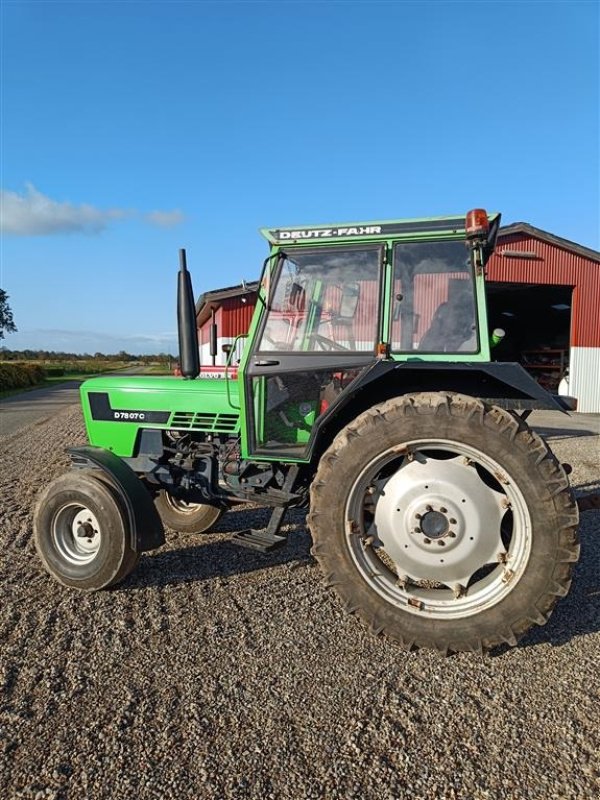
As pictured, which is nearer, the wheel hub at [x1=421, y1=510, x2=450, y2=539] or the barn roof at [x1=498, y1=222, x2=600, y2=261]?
the wheel hub at [x1=421, y1=510, x2=450, y2=539]

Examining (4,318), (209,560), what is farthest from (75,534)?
(4,318)

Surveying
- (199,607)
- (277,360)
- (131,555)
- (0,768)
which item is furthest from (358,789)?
(277,360)

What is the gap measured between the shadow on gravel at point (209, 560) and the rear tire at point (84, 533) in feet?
0.85

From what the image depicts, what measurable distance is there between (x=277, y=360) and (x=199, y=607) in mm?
1626

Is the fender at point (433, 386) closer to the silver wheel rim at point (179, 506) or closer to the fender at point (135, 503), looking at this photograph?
the fender at point (135, 503)

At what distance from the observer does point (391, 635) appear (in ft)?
9.52

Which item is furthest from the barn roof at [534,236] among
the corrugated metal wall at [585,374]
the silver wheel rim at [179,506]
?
the silver wheel rim at [179,506]

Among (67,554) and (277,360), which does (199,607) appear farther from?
(277,360)

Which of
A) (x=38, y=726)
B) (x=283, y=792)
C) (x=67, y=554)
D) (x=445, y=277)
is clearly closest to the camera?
(x=283, y=792)

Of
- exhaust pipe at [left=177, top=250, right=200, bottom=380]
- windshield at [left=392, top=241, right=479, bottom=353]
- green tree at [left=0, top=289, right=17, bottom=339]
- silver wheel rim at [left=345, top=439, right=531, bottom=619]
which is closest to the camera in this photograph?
silver wheel rim at [left=345, top=439, right=531, bottom=619]

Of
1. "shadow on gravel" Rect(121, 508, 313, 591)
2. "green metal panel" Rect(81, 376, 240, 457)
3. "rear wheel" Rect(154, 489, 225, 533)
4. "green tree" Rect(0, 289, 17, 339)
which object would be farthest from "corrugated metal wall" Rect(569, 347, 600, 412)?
"green tree" Rect(0, 289, 17, 339)

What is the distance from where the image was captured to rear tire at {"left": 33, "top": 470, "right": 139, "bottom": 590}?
11.5ft

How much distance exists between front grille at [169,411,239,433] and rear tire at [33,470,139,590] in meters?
0.75

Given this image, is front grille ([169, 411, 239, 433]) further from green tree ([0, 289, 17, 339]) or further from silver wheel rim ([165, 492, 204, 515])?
green tree ([0, 289, 17, 339])
